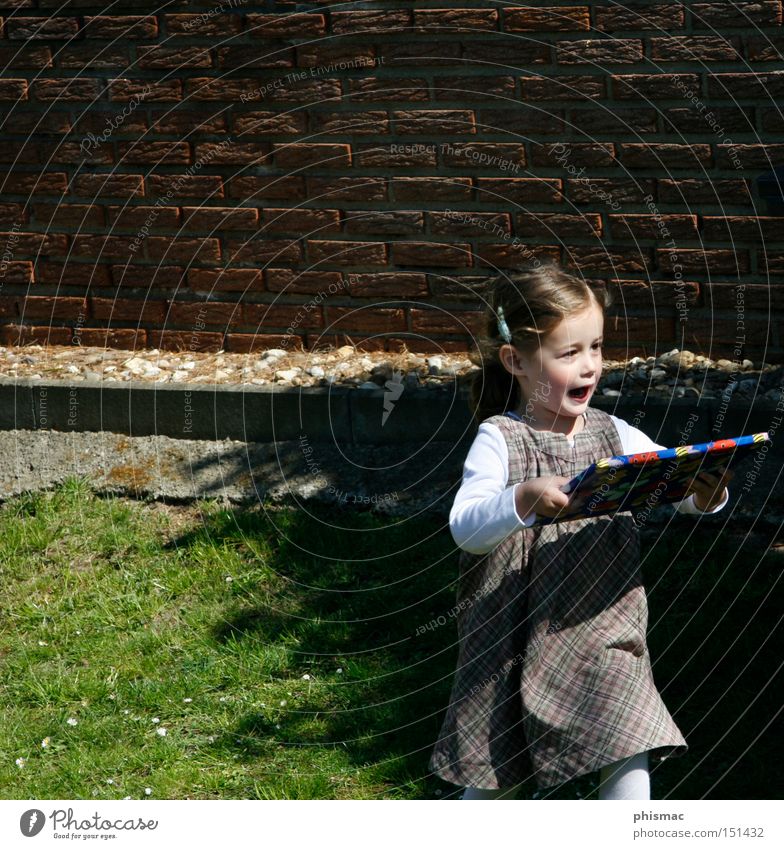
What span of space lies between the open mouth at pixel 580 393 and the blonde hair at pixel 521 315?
15 centimetres

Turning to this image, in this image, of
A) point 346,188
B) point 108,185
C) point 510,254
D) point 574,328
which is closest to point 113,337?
point 108,185

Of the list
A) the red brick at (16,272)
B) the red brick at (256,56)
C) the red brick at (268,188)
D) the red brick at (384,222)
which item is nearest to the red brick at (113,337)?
the red brick at (16,272)

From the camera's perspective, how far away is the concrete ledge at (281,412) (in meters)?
4.78

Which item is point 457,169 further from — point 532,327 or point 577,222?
point 532,327

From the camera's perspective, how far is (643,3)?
198 inches

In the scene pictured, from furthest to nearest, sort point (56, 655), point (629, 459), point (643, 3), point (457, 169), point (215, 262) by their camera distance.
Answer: point (215, 262) < point (457, 169) < point (643, 3) < point (56, 655) < point (629, 459)

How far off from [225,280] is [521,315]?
2.96 metres

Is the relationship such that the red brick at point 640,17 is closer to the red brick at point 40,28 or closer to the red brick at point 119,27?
the red brick at point 119,27

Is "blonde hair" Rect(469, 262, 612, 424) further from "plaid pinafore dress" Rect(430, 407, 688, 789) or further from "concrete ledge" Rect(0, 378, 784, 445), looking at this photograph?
"concrete ledge" Rect(0, 378, 784, 445)

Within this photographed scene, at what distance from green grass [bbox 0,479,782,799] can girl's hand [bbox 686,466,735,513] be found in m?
0.92

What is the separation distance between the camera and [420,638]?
13.8 ft

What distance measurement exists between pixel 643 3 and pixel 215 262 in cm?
224

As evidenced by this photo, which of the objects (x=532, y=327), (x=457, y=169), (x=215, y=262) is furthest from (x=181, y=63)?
(x=532, y=327)

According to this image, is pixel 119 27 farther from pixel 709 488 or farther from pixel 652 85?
pixel 709 488
